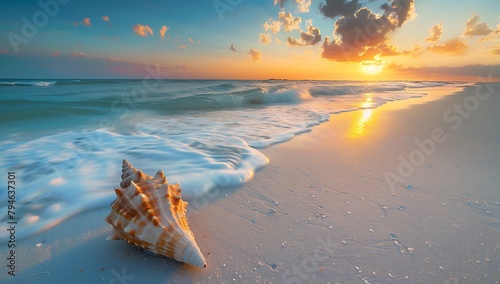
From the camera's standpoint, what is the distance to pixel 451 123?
661 centimetres

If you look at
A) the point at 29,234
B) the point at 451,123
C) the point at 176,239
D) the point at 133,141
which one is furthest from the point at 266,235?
the point at 451,123

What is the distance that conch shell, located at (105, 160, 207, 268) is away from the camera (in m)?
1.47

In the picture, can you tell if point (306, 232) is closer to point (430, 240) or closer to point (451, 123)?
point (430, 240)

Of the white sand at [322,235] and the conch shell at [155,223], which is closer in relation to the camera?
the conch shell at [155,223]

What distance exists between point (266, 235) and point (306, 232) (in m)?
0.35

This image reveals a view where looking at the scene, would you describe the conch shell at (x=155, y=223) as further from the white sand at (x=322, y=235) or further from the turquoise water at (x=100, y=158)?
the turquoise water at (x=100, y=158)

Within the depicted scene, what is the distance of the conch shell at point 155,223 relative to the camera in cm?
147

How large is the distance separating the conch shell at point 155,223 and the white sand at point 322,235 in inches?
7.7

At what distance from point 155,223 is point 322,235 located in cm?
135

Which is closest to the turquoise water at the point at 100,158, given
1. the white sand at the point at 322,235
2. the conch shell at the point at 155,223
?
the white sand at the point at 322,235

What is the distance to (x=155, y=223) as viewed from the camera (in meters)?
1.47

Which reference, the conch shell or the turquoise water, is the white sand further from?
the turquoise water

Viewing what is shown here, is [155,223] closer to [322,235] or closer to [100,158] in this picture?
[322,235]

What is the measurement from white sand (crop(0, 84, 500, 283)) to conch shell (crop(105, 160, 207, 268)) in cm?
20
